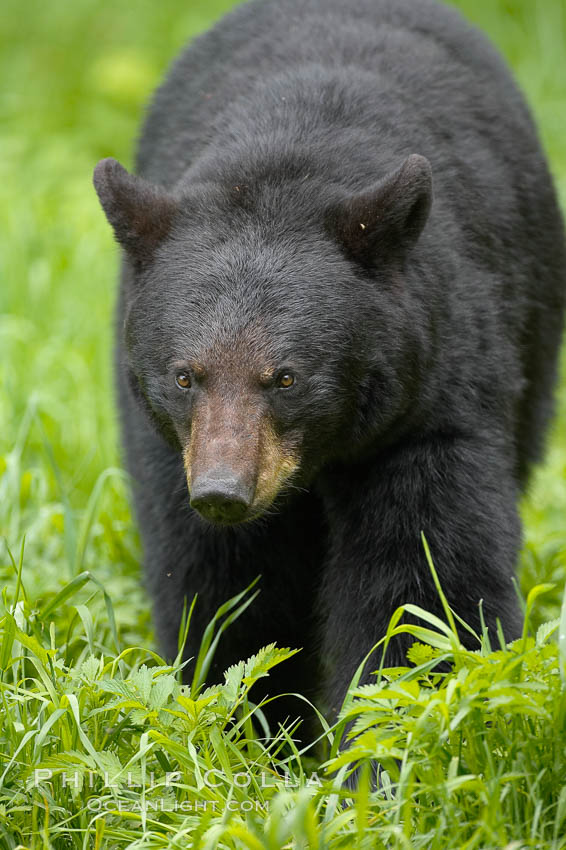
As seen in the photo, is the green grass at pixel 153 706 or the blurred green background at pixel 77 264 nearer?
the green grass at pixel 153 706

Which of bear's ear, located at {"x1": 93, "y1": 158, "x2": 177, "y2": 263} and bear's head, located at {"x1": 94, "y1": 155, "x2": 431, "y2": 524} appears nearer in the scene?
bear's head, located at {"x1": 94, "y1": 155, "x2": 431, "y2": 524}

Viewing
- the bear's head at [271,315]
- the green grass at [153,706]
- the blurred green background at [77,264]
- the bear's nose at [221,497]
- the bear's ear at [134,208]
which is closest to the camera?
the green grass at [153,706]

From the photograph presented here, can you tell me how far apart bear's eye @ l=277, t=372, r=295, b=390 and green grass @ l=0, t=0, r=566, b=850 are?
85 centimetres

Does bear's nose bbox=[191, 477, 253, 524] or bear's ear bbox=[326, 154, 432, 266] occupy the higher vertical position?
bear's ear bbox=[326, 154, 432, 266]

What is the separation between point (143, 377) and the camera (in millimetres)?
4125

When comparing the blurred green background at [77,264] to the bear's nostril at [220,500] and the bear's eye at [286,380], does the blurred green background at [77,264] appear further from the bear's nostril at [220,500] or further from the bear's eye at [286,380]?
the bear's eye at [286,380]

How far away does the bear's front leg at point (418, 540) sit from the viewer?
421 centimetres

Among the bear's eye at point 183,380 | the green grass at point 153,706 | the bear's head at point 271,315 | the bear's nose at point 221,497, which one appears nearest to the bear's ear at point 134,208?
the bear's head at point 271,315

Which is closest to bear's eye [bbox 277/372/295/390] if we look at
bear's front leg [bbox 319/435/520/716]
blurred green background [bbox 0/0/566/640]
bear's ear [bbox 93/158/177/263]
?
bear's front leg [bbox 319/435/520/716]

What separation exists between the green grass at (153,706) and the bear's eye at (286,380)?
2.79 feet

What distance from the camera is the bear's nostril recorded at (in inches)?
138

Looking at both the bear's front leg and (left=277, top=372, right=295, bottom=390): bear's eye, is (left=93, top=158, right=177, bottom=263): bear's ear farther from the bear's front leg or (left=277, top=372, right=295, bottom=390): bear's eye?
the bear's front leg

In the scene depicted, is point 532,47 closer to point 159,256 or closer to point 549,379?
point 549,379

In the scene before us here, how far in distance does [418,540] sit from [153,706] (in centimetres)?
116
